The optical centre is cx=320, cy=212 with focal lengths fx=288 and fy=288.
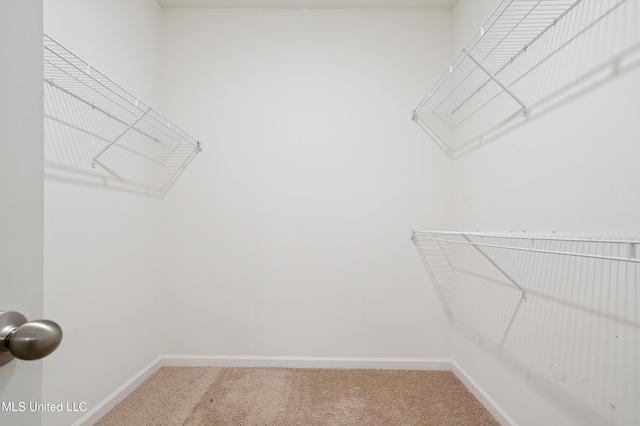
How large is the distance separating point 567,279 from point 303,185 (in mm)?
1495

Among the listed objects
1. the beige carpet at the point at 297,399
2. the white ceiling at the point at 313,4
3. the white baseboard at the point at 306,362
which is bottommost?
the beige carpet at the point at 297,399

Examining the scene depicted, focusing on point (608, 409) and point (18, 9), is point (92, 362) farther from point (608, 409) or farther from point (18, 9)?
point (608, 409)

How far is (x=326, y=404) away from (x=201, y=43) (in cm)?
249

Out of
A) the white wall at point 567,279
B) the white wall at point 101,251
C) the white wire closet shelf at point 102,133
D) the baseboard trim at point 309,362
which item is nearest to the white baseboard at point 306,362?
the baseboard trim at point 309,362

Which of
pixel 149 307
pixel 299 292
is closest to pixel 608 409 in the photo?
pixel 299 292

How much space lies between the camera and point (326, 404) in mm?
1604

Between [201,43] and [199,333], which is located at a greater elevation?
[201,43]

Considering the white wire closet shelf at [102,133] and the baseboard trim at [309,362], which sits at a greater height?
the white wire closet shelf at [102,133]

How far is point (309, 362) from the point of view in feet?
6.55

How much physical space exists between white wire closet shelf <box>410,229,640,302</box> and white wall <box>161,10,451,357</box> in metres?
0.19

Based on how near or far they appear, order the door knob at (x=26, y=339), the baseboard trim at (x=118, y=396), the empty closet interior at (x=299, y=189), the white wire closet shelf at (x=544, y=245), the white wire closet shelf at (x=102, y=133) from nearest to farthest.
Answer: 1. the door knob at (x=26, y=339)
2. the white wire closet shelf at (x=544, y=245)
3. the white wire closet shelf at (x=102, y=133)
4. the baseboard trim at (x=118, y=396)
5. the empty closet interior at (x=299, y=189)

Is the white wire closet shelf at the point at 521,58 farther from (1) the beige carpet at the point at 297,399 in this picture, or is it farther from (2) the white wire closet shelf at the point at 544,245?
(1) the beige carpet at the point at 297,399

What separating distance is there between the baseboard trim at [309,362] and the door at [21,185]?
1712mm

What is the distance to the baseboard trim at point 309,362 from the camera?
1.99 meters
